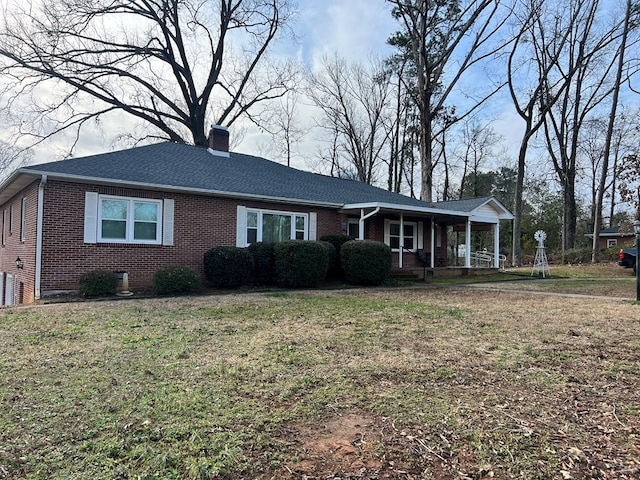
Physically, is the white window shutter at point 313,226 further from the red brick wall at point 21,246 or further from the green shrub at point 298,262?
the red brick wall at point 21,246

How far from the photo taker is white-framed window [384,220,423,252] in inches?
667

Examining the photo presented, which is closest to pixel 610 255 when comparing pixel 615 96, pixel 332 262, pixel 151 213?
pixel 615 96

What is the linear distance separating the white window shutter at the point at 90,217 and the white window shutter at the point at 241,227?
387cm

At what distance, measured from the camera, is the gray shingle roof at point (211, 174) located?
1120 cm

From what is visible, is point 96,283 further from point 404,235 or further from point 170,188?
point 404,235

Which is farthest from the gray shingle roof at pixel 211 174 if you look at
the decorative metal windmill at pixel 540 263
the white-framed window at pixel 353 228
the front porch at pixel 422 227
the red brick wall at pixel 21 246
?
the decorative metal windmill at pixel 540 263

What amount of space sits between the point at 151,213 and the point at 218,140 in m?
6.25

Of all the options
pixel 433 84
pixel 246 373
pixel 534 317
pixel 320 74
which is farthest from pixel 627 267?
pixel 320 74

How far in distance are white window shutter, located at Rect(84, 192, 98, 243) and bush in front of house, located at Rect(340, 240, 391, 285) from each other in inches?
270

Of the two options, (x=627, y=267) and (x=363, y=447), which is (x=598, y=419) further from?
(x=627, y=267)

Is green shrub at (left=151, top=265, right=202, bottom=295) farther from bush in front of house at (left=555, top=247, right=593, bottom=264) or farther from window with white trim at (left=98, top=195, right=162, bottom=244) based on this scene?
bush in front of house at (left=555, top=247, right=593, bottom=264)

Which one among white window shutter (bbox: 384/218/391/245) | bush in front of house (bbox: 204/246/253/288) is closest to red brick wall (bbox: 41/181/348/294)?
bush in front of house (bbox: 204/246/253/288)

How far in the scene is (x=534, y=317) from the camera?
7250mm

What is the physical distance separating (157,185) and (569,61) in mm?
26575
